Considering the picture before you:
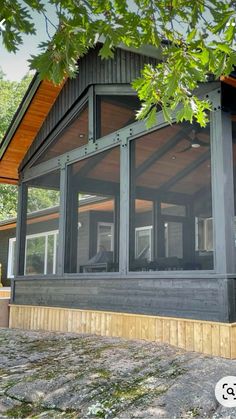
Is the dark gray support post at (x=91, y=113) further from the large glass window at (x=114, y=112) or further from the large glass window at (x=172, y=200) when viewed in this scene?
the large glass window at (x=172, y=200)

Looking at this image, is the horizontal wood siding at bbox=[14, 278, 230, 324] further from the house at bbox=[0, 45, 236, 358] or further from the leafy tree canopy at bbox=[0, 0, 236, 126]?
the leafy tree canopy at bbox=[0, 0, 236, 126]

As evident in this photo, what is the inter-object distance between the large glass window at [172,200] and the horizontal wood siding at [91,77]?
908mm

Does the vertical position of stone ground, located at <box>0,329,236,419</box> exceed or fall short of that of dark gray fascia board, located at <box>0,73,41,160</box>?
it falls short

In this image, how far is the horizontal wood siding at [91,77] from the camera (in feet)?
17.4

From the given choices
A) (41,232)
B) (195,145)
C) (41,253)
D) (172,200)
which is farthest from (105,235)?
(195,145)

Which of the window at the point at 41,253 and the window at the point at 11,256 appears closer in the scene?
the window at the point at 41,253

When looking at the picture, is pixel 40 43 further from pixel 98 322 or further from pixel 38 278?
pixel 38 278

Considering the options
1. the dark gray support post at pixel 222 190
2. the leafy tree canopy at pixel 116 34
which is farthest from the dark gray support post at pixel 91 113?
the leafy tree canopy at pixel 116 34

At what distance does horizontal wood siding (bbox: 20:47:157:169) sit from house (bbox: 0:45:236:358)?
20 millimetres

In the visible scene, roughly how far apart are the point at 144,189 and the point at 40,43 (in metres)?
5.40

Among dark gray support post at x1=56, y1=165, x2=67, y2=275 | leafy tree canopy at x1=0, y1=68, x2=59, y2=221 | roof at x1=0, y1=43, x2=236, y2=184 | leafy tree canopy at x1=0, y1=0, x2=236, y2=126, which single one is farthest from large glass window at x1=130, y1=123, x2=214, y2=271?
leafy tree canopy at x1=0, y1=68, x2=59, y2=221

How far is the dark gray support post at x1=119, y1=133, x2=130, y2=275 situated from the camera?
5.11 m

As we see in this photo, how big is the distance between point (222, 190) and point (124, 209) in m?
1.59

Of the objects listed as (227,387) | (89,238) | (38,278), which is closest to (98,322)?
(38,278)
